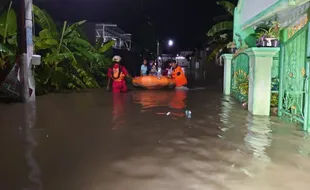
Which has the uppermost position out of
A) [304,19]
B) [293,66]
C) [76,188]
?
[304,19]

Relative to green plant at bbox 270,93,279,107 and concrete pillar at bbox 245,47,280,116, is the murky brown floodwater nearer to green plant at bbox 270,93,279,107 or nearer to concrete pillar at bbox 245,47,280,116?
concrete pillar at bbox 245,47,280,116

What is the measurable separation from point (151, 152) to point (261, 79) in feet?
13.3

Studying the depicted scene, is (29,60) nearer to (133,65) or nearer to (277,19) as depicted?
(277,19)

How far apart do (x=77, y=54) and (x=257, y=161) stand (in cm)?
1138

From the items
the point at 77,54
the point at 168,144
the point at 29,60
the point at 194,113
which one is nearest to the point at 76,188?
the point at 168,144

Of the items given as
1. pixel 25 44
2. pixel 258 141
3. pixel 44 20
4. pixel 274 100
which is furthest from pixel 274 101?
pixel 44 20

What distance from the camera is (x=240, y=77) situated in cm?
1150

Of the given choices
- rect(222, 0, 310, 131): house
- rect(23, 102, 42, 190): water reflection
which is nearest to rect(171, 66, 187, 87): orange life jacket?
rect(222, 0, 310, 131): house

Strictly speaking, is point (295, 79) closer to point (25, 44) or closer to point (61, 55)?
point (25, 44)

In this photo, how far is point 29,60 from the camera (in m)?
10.3

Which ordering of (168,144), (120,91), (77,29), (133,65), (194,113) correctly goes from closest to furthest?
1. (168,144)
2. (194,113)
3. (120,91)
4. (77,29)
5. (133,65)

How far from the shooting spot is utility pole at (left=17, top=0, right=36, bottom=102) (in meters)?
9.98

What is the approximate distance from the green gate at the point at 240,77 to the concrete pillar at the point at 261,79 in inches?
75.6

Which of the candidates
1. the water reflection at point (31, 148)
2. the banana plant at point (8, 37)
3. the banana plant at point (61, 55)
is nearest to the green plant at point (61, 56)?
the banana plant at point (61, 55)
